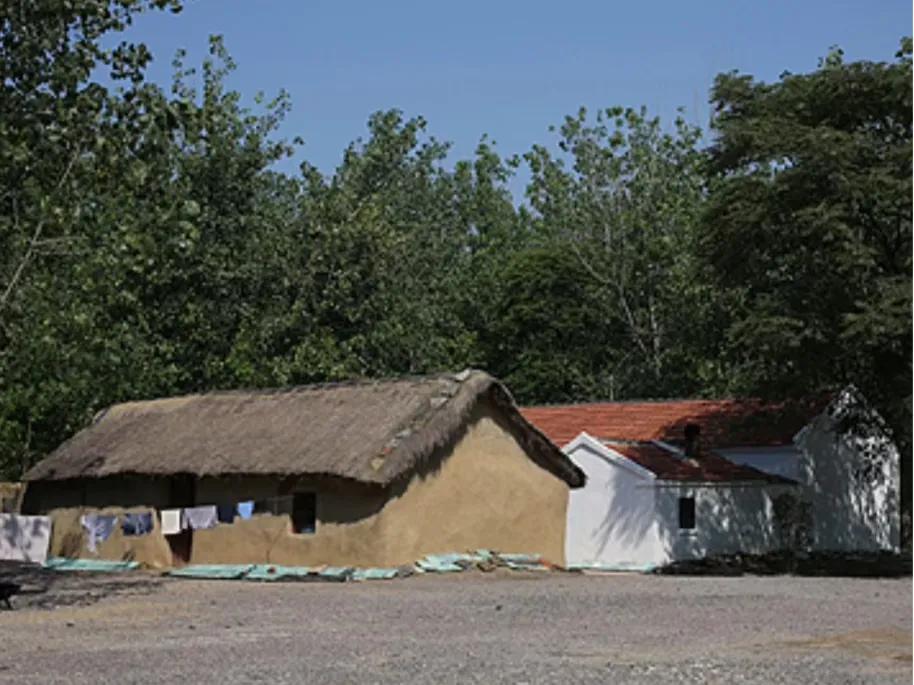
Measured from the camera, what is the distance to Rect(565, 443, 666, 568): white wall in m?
35.4

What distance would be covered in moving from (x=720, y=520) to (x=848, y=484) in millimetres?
5624

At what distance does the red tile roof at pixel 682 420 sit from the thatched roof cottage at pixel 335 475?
284 inches

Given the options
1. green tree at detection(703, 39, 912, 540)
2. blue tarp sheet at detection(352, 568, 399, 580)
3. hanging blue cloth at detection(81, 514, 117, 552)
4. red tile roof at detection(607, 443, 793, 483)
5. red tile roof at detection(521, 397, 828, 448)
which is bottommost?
blue tarp sheet at detection(352, 568, 399, 580)

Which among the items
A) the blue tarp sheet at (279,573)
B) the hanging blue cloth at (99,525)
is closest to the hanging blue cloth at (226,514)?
the blue tarp sheet at (279,573)

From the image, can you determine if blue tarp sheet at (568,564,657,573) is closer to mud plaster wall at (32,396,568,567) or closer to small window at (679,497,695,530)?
small window at (679,497,695,530)

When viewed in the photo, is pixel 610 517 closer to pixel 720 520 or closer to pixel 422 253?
pixel 720 520

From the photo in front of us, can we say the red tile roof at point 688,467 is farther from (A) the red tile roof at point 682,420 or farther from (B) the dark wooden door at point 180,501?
(B) the dark wooden door at point 180,501

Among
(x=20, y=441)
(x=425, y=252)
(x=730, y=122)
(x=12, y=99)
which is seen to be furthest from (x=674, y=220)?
(x=12, y=99)

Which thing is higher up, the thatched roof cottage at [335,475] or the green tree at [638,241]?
the green tree at [638,241]

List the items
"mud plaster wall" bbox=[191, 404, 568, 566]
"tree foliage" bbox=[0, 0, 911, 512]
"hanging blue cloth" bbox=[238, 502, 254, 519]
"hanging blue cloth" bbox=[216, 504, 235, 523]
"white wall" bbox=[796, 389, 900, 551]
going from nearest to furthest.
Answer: "tree foliage" bbox=[0, 0, 911, 512]
"mud plaster wall" bbox=[191, 404, 568, 566]
"hanging blue cloth" bbox=[238, 502, 254, 519]
"hanging blue cloth" bbox=[216, 504, 235, 523]
"white wall" bbox=[796, 389, 900, 551]

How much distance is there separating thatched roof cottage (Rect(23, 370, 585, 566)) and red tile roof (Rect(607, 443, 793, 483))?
3583 mm

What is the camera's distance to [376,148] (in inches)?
2495

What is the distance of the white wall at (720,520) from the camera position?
35594 millimetres

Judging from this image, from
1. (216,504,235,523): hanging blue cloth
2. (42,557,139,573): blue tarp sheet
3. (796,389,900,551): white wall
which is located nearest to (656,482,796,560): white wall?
(796,389,900,551): white wall
